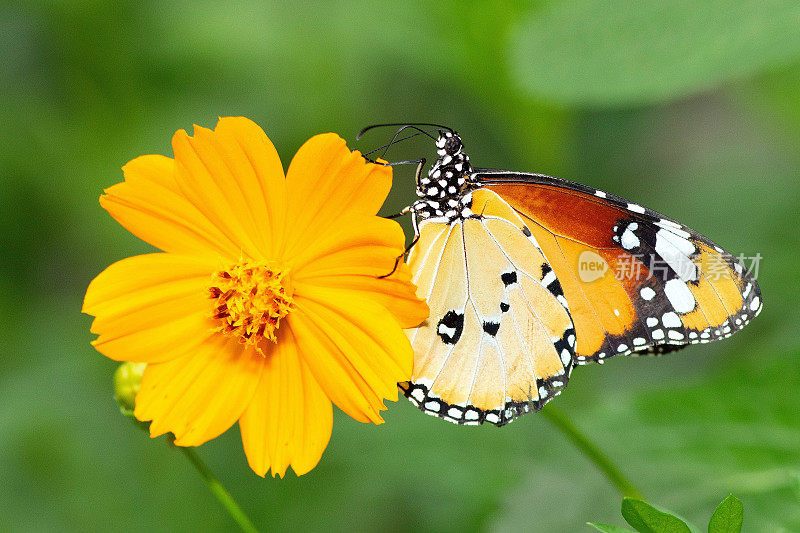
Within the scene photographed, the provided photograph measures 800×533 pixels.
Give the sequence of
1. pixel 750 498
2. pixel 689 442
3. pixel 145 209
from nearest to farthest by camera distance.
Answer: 1. pixel 145 209
2. pixel 750 498
3. pixel 689 442

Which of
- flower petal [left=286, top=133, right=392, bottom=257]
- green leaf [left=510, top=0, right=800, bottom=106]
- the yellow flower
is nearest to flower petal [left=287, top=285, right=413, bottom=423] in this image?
the yellow flower

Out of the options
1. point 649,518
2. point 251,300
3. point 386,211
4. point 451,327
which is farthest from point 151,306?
point 386,211

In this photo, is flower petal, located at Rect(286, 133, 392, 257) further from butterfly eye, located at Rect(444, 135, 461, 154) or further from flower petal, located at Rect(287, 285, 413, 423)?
butterfly eye, located at Rect(444, 135, 461, 154)

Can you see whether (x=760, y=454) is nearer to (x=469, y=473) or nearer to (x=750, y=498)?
(x=750, y=498)

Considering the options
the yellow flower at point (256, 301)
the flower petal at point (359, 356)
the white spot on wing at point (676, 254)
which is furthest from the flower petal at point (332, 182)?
the white spot on wing at point (676, 254)

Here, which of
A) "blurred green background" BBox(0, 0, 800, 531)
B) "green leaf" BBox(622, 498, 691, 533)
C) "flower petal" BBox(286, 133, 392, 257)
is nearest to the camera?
"green leaf" BBox(622, 498, 691, 533)

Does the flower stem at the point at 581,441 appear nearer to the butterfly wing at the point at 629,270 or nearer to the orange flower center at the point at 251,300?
the butterfly wing at the point at 629,270

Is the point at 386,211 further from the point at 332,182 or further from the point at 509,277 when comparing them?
the point at 332,182

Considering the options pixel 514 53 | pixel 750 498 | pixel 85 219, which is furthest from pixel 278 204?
pixel 85 219
